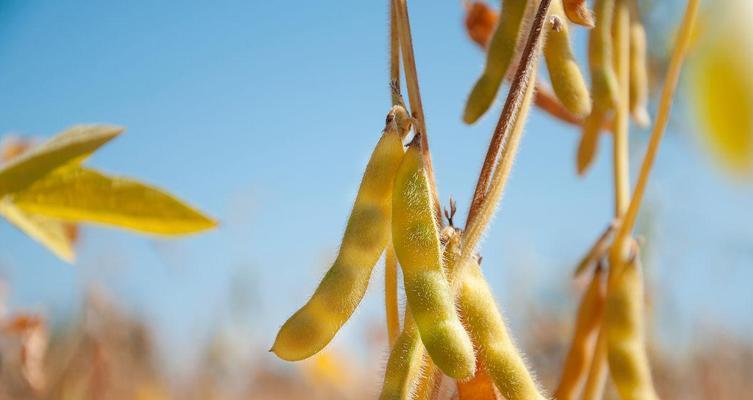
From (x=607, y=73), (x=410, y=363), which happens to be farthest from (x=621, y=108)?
(x=410, y=363)

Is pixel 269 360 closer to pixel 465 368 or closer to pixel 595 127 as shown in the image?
pixel 595 127

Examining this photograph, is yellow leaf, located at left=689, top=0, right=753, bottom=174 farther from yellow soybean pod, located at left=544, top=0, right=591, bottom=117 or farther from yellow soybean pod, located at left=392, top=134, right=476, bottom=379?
yellow soybean pod, located at left=392, top=134, right=476, bottom=379

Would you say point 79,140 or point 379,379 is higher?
point 79,140

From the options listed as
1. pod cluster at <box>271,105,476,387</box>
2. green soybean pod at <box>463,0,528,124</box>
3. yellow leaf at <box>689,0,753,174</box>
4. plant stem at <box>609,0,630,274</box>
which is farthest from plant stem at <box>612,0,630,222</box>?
yellow leaf at <box>689,0,753,174</box>

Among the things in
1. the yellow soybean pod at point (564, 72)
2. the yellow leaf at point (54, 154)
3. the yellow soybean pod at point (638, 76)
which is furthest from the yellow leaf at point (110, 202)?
the yellow soybean pod at point (638, 76)

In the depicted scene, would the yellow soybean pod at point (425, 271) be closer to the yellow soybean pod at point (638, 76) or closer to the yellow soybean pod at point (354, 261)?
the yellow soybean pod at point (354, 261)

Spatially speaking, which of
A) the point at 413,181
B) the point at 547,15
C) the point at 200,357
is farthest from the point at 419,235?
the point at 200,357
